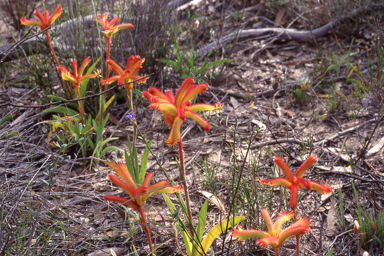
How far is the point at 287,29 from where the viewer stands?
16.0 feet

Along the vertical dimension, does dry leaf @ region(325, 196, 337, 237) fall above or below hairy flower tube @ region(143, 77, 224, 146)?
below

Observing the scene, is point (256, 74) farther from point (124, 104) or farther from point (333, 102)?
point (124, 104)

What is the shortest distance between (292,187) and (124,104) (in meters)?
2.49

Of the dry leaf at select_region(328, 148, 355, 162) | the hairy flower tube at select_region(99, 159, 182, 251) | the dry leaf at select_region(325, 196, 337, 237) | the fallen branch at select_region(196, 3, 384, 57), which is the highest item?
the hairy flower tube at select_region(99, 159, 182, 251)

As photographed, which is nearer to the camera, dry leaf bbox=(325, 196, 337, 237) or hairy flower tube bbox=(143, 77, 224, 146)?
hairy flower tube bbox=(143, 77, 224, 146)

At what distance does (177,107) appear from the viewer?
1442 millimetres

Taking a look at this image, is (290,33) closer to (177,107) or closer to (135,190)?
(177,107)

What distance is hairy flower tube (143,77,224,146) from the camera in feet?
4.52

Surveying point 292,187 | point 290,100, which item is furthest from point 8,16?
point 292,187

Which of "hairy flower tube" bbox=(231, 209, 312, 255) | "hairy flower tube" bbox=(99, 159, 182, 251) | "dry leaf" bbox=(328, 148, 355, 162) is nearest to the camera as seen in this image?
"hairy flower tube" bbox=(231, 209, 312, 255)

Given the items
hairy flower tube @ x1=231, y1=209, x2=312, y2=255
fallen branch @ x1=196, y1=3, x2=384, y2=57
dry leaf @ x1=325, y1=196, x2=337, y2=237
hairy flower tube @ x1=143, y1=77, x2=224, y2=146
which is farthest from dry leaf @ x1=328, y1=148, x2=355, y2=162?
fallen branch @ x1=196, y1=3, x2=384, y2=57

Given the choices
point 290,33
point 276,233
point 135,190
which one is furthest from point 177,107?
A: point 290,33

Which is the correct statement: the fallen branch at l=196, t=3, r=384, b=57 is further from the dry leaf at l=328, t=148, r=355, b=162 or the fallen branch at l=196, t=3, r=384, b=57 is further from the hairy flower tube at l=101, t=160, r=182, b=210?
the hairy flower tube at l=101, t=160, r=182, b=210

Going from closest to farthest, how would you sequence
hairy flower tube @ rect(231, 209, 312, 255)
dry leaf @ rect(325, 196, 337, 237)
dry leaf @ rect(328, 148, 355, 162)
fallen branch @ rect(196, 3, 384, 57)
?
hairy flower tube @ rect(231, 209, 312, 255), dry leaf @ rect(325, 196, 337, 237), dry leaf @ rect(328, 148, 355, 162), fallen branch @ rect(196, 3, 384, 57)
